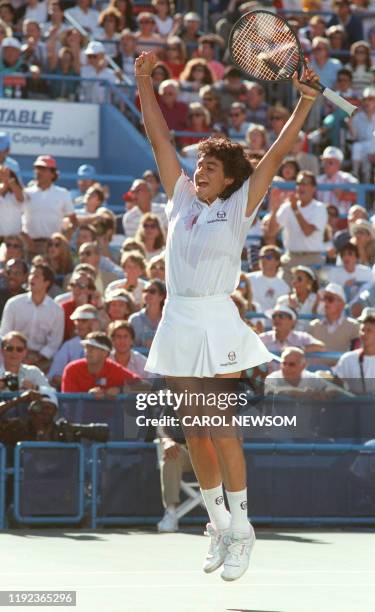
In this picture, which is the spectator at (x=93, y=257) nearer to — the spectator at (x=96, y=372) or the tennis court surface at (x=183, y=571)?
the spectator at (x=96, y=372)

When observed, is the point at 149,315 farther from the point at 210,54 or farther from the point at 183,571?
the point at 210,54

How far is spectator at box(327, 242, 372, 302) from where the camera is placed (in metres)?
16.3

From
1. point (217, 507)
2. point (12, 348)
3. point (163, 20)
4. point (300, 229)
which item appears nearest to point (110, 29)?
point (163, 20)

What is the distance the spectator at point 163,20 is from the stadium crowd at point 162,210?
0.02 m

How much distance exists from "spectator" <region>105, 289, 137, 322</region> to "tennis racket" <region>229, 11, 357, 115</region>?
220 inches

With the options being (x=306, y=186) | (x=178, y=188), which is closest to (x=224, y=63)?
(x=306, y=186)

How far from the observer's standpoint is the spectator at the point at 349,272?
53.4ft

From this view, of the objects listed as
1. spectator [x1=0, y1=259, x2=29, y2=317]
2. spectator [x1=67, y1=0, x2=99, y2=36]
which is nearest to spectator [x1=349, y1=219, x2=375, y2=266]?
spectator [x1=0, y1=259, x2=29, y2=317]

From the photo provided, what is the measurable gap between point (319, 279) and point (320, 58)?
6107 millimetres

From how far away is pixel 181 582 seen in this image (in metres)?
8.00

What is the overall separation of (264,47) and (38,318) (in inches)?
226

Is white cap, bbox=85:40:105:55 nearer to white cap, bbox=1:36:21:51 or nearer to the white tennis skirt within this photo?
white cap, bbox=1:36:21:51

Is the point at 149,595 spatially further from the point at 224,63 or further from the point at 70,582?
the point at 224,63

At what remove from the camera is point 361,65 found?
22.0 meters
